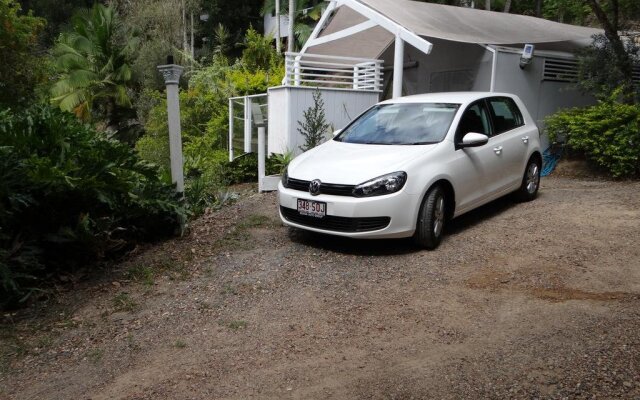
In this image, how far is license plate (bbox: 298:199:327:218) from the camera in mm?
5809

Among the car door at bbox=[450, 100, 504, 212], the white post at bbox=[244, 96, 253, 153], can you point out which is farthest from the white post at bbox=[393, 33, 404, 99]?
the car door at bbox=[450, 100, 504, 212]

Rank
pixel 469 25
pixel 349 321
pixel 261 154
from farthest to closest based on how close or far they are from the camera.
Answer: pixel 469 25 → pixel 261 154 → pixel 349 321

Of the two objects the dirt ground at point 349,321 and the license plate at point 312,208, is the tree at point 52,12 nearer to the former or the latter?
the dirt ground at point 349,321

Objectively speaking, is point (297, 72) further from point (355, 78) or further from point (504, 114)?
point (504, 114)

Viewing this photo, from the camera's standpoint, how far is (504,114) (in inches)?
298

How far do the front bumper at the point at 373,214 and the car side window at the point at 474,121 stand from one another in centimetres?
126

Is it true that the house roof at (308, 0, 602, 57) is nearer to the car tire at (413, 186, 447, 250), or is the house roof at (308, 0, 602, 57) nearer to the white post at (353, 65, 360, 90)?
the white post at (353, 65, 360, 90)

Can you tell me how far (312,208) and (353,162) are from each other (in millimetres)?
654

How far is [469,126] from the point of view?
6.75m

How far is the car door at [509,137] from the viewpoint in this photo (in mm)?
7207

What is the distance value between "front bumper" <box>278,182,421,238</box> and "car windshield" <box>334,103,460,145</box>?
1036mm

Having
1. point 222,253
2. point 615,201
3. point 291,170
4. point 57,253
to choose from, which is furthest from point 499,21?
point 57,253

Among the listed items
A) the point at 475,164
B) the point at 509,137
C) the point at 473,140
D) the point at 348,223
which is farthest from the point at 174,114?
the point at 509,137

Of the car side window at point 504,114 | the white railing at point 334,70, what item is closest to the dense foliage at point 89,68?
the white railing at point 334,70
